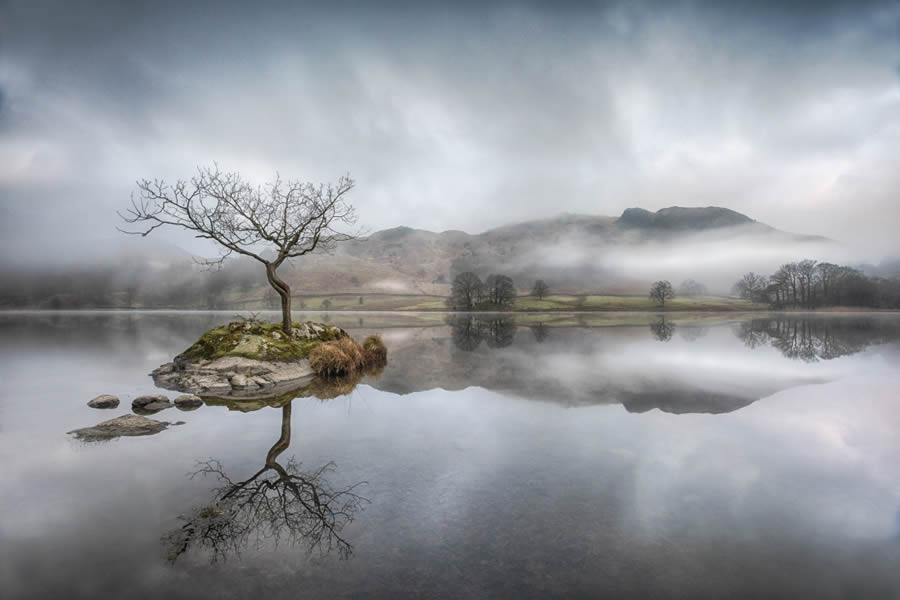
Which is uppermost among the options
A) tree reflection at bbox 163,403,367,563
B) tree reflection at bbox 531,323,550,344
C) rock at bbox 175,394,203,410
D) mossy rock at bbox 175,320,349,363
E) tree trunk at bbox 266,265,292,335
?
tree trunk at bbox 266,265,292,335

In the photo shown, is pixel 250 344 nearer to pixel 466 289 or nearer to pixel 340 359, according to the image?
Answer: pixel 340 359

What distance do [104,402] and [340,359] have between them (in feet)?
30.2

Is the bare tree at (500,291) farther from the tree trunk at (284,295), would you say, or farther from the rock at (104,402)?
the rock at (104,402)

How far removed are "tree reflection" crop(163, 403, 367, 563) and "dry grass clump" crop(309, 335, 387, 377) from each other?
12093mm

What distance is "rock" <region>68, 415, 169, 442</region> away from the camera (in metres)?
10.4

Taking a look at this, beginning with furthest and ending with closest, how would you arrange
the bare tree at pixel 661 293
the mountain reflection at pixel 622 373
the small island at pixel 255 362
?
the bare tree at pixel 661 293 → the small island at pixel 255 362 → the mountain reflection at pixel 622 373

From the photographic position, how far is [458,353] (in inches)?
1102

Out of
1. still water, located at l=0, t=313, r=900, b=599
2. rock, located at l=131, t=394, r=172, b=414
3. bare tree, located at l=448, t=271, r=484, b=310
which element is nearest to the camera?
still water, located at l=0, t=313, r=900, b=599

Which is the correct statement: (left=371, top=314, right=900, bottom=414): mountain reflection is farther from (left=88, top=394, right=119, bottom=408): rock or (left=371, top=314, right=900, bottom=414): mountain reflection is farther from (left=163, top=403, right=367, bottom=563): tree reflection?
(left=88, top=394, right=119, bottom=408): rock

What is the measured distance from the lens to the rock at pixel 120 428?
10445mm

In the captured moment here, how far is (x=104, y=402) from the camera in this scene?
13.6m

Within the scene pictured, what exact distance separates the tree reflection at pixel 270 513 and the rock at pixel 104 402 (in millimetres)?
8293

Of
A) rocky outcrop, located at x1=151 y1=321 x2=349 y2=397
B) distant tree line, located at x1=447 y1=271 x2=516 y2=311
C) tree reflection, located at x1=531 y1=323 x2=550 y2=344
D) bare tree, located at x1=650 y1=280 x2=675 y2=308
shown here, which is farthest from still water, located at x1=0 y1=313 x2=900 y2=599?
bare tree, located at x1=650 y1=280 x2=675 y2=308

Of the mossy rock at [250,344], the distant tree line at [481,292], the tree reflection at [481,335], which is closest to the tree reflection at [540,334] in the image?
the tree reflection at [481,335]
